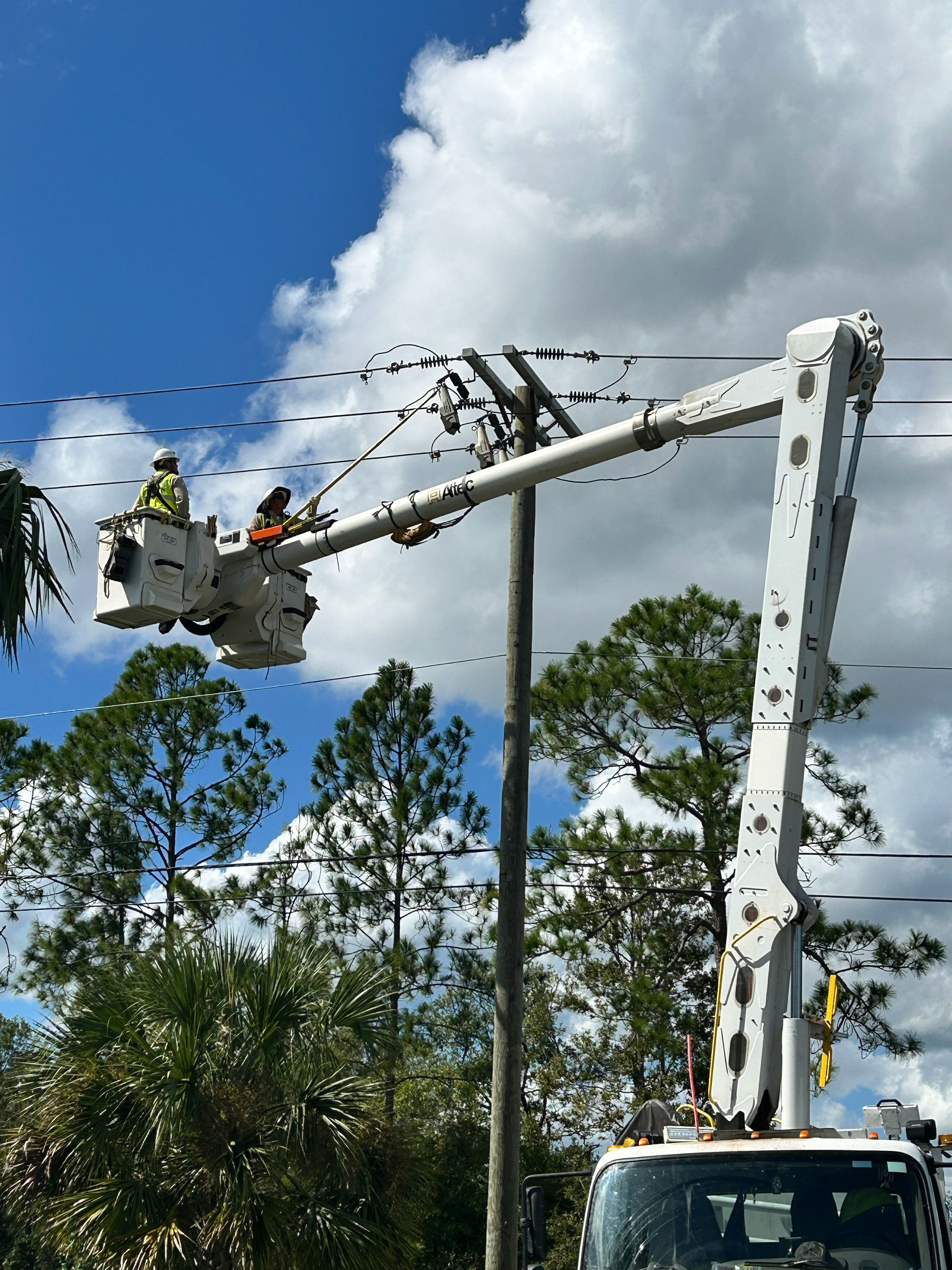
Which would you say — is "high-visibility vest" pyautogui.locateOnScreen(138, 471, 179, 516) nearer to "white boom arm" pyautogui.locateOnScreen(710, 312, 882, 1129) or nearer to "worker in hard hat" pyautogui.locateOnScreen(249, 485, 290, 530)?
"worker in hard hat" pyautogui.locateOnScreen(249, 485, 290, 530)

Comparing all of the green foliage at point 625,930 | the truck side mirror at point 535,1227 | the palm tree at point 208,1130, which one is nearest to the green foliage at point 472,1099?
the green foliage at point 625,930

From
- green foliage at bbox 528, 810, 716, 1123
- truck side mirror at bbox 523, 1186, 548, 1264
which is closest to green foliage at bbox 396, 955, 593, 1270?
green foliage at bbox 528, 810, 716, 1123

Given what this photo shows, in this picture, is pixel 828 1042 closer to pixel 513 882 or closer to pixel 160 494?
pixel 513 882

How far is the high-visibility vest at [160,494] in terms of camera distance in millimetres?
13109

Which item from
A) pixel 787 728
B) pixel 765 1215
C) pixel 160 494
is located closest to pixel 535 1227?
pixel 765 1215

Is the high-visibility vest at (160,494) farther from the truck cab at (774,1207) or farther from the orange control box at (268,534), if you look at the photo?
the truck cab at (774,1207)

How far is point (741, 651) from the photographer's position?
2372 cm

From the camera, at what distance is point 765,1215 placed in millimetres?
6273

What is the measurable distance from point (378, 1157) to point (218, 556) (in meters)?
5.78

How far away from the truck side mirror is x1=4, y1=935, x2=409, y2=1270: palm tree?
4309 millimetres

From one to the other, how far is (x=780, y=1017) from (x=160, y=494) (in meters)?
8.28

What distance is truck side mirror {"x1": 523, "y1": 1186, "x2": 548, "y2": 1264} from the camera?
7152 mm

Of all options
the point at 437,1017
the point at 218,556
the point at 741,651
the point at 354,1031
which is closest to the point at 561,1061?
the point at 437,1017

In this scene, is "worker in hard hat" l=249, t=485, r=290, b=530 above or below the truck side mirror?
above
